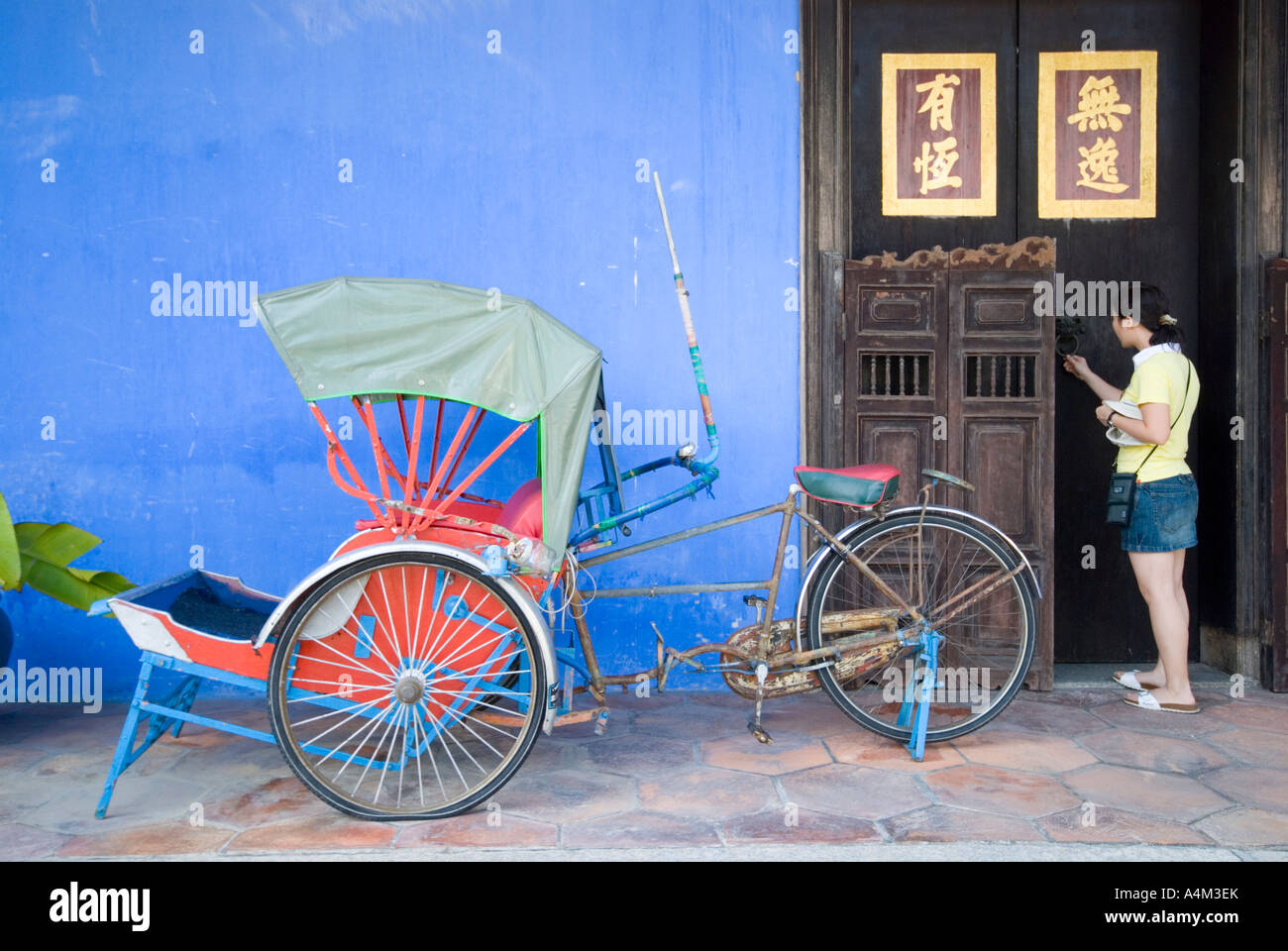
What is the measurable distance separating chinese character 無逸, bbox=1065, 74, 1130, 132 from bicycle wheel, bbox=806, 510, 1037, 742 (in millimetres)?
2410

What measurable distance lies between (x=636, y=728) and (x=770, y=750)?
0.67 meters

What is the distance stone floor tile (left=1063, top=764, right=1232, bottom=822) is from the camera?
3354mm

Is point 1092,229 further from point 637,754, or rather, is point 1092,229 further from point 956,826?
point 637,754

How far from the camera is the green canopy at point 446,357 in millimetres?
3240

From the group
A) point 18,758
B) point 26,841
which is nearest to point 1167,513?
point 26,841

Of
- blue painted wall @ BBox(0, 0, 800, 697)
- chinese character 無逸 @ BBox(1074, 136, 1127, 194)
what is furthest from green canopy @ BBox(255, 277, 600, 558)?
chinese character 無逸 @ BBox(1074, 136, 1127, 194)

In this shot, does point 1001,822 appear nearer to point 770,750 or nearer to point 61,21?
point 770,750

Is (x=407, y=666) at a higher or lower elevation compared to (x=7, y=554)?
lower

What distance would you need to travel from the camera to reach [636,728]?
4363mm

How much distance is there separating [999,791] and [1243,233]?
3277 millimetres

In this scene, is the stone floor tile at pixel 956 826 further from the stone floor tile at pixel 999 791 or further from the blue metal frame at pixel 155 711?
the blue metal frame at pixel 155 711

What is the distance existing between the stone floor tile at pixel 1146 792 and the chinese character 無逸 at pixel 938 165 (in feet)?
10.0

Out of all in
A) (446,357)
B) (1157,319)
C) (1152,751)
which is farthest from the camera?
(1157,319)

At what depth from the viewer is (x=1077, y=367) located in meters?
4.92
